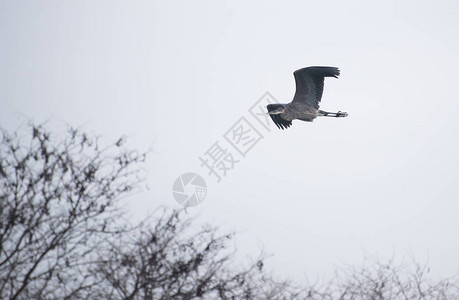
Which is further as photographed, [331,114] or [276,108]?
[276,108]

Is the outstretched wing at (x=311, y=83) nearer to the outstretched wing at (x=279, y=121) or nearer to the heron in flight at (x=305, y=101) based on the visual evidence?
the heron in flight at (x=305, y=101)

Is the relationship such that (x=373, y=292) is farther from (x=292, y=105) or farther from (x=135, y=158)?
(x=292, y=105)

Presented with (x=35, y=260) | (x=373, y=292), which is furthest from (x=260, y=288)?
(x=35, y=260)

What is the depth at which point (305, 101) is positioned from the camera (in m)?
17.5

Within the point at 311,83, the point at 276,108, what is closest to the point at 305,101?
the point at 311,83

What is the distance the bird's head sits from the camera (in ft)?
60.5

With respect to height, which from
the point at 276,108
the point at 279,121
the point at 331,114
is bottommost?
the point at 331,114

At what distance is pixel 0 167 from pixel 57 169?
29.5 inches

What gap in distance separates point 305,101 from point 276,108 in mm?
1534

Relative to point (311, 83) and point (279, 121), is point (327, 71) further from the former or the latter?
point (279, 121)

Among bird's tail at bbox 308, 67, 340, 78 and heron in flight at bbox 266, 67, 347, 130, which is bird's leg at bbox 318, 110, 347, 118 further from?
bird's tail at bbox 308, 67, 340, 78

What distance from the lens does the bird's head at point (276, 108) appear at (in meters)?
18.5

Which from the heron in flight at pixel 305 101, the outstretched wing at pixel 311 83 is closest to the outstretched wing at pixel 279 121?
the heron in flight at pixel 305 101

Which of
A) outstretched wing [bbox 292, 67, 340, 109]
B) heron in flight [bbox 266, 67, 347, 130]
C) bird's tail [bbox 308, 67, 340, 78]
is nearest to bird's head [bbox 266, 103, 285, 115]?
heron in flight [bbox 266, 67, 347, 130]
